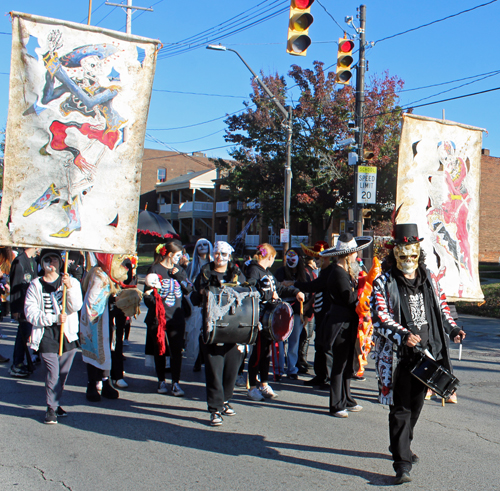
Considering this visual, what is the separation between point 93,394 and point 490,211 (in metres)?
39.2

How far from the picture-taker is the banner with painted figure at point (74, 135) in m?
5.39

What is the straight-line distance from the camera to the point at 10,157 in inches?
212

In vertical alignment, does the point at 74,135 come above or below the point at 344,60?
below

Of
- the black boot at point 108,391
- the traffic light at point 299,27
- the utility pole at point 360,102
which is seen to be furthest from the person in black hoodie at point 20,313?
the utility pole at point 360,102

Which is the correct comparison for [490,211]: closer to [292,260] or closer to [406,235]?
[292,260]

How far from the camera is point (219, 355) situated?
5.36 meters

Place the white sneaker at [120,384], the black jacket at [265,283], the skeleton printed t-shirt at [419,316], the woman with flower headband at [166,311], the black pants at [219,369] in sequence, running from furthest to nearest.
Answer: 1. the white sneaker at [120,384]
2. the woman with flower headband at [166,311]
3. the black jacket at [265,283]
4. the black pants at [219,369]
5. the skeleton printed t-shirt at [419,316]

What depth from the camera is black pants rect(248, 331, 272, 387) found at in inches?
249

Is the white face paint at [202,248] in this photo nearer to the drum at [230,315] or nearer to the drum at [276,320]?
the drum at [276,320]

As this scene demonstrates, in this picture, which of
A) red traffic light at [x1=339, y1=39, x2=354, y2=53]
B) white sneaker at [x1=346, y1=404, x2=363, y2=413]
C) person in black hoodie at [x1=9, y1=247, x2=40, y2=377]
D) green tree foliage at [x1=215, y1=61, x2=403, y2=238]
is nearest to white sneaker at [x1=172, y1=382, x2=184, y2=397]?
white sneaker at [x1=346, y1=404, x2=363, y2=413]

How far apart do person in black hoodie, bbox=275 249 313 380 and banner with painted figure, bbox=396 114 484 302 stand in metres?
1.85

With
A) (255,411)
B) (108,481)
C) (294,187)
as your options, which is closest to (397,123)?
(294,187)

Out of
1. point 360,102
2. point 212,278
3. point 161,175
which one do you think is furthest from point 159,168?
point 212,278

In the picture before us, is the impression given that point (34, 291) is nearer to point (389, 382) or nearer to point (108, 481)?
point (108, 481)
